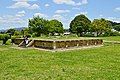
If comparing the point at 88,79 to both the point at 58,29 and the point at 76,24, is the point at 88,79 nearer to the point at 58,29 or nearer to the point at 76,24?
the point at 76,24

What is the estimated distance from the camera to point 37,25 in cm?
7450

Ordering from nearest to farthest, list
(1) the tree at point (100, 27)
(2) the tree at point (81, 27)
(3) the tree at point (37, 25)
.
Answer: (3) the tree at point (37, 25) < (1) the tree at point (100, 27) < (2) the tree at point (81, 27)

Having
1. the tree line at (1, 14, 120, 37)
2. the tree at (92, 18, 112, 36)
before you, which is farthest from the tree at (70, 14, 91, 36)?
the tree at (92, 18, 112, 36)

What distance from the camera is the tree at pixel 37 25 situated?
74312 mm

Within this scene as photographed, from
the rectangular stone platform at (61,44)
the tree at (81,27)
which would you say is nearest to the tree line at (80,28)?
the tree at (81,27)

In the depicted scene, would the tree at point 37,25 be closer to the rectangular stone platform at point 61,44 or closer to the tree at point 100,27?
the tree at point 100,27

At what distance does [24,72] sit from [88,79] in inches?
132

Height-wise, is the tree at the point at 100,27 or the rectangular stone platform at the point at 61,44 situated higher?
the tree at the point at 100,27

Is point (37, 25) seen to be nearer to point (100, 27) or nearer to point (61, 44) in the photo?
point (100, 27)

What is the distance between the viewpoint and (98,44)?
3300cm

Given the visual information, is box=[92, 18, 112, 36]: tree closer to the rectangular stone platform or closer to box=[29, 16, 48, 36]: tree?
box=[29, 16, 48, 36]: tree

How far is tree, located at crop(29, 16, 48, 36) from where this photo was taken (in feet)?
244

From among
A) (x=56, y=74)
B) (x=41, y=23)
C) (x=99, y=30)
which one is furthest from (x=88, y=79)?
Result: (x=99, y=30)

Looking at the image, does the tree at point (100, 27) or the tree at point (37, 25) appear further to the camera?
the tree at point (100, 27)
